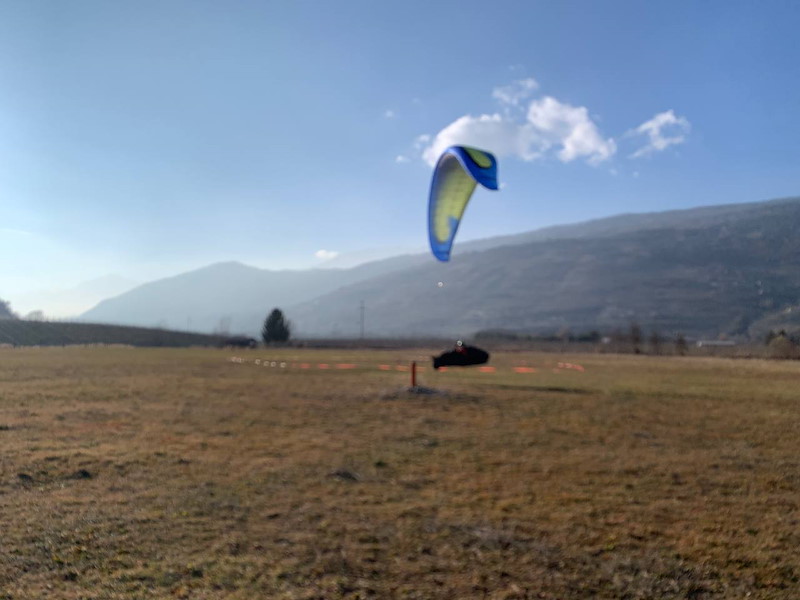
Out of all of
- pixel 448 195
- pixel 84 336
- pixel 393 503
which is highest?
pixel 448 195

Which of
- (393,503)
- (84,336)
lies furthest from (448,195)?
(84,336)

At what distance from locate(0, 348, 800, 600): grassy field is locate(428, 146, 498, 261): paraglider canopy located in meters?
5.59

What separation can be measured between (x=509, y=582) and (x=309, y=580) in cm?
179

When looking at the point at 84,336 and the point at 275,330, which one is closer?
the point at 84,336

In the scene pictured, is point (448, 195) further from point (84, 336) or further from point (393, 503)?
point (84, 336)

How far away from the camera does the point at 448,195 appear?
57.2 feet

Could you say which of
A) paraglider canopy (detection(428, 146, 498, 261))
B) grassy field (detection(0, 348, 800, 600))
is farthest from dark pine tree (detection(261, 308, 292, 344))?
paraglider canopy (detection(428, 146, 498, 261))

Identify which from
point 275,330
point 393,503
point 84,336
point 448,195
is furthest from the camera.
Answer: point 275,330

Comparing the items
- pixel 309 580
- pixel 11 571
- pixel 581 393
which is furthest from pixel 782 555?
pixel 581 393

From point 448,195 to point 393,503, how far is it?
1162 centimetres

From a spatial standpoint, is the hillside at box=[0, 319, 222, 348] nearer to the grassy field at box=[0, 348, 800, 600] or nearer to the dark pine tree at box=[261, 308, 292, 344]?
the dark pine tree at box=[261, 308, 292, 344]

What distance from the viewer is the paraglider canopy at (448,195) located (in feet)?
50.8

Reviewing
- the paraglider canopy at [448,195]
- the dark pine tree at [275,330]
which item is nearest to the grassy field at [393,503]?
the paraglider canopy at [448,195]

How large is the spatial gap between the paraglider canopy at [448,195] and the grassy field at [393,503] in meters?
5.59
